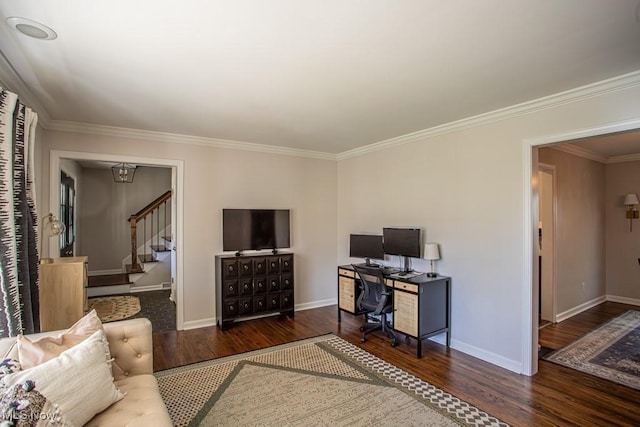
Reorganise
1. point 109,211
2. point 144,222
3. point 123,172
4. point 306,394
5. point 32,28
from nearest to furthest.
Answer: point 32,28, point 306,394, point 123,172, point 109,211, point 144,222

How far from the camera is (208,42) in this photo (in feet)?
6.77

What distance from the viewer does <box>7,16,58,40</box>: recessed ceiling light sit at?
183 cm

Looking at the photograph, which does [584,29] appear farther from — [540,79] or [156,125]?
[156,125]

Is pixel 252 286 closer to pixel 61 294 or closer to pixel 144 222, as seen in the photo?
pixel 61 294

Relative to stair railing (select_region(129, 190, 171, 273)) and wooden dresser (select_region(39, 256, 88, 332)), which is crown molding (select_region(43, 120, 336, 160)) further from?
stair railing (select_region(129, 190, 171, 273))

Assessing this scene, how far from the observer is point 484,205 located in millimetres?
3590

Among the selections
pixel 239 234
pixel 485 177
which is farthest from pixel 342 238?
pixel 485 177

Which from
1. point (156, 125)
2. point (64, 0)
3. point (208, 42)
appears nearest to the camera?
point (64, 0)

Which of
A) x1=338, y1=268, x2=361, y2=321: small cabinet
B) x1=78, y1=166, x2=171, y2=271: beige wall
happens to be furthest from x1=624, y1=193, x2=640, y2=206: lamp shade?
x1=78, y1=166, x2=171, y2=271: beige wall

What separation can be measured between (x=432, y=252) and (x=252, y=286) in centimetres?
240

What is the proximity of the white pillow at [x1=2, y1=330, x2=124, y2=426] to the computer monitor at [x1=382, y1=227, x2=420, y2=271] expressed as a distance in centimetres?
327

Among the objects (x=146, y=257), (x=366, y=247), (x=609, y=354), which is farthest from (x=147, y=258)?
(x=609, y=354)

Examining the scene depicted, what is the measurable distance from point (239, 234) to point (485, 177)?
3.19 metres

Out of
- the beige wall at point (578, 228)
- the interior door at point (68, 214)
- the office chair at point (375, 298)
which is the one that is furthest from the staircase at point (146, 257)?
the beige wall at point (578, 228)
